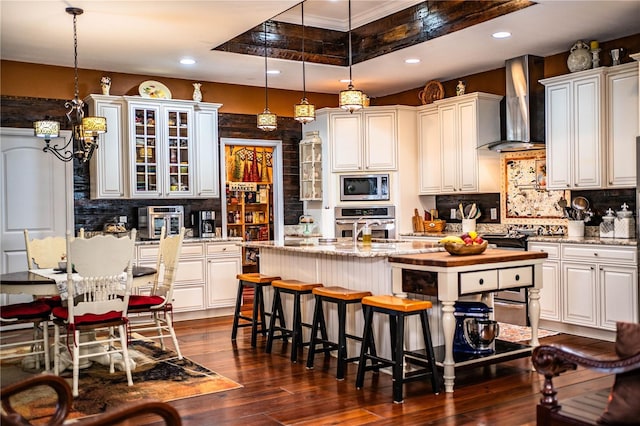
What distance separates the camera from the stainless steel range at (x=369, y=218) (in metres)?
7.90

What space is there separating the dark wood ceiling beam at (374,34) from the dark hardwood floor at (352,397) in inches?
114

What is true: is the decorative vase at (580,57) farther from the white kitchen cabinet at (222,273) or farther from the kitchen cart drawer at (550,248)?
the white kitchen cabinet at (222,273)

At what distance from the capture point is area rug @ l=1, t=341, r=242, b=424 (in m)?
3.99

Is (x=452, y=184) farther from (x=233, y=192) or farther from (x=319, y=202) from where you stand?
(x=233, y=192)

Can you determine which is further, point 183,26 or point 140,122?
point 140,122

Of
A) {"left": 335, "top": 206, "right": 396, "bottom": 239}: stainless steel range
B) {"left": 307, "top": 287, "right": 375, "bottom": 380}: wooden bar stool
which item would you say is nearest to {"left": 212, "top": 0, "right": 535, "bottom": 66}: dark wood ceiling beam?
{"left": 335, "top": 206, "right": 396, "bottom": 239}: stainless steel range

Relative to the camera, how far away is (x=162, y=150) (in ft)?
23.5

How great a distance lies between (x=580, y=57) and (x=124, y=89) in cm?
489

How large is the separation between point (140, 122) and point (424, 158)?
11.2 ft

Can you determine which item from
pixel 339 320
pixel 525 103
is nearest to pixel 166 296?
pixel 339 320

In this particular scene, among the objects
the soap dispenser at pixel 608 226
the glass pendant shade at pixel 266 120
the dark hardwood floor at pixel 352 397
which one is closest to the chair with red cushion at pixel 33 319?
the dark hardwood floor at pixel 352 397

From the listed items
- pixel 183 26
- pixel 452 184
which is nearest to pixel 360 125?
pixel 452 184

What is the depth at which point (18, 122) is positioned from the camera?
6.68 meters

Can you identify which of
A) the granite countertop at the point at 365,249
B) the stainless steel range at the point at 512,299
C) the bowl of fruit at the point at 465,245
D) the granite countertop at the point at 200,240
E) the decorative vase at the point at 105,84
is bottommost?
the stainless steel range at the point at 512,299
